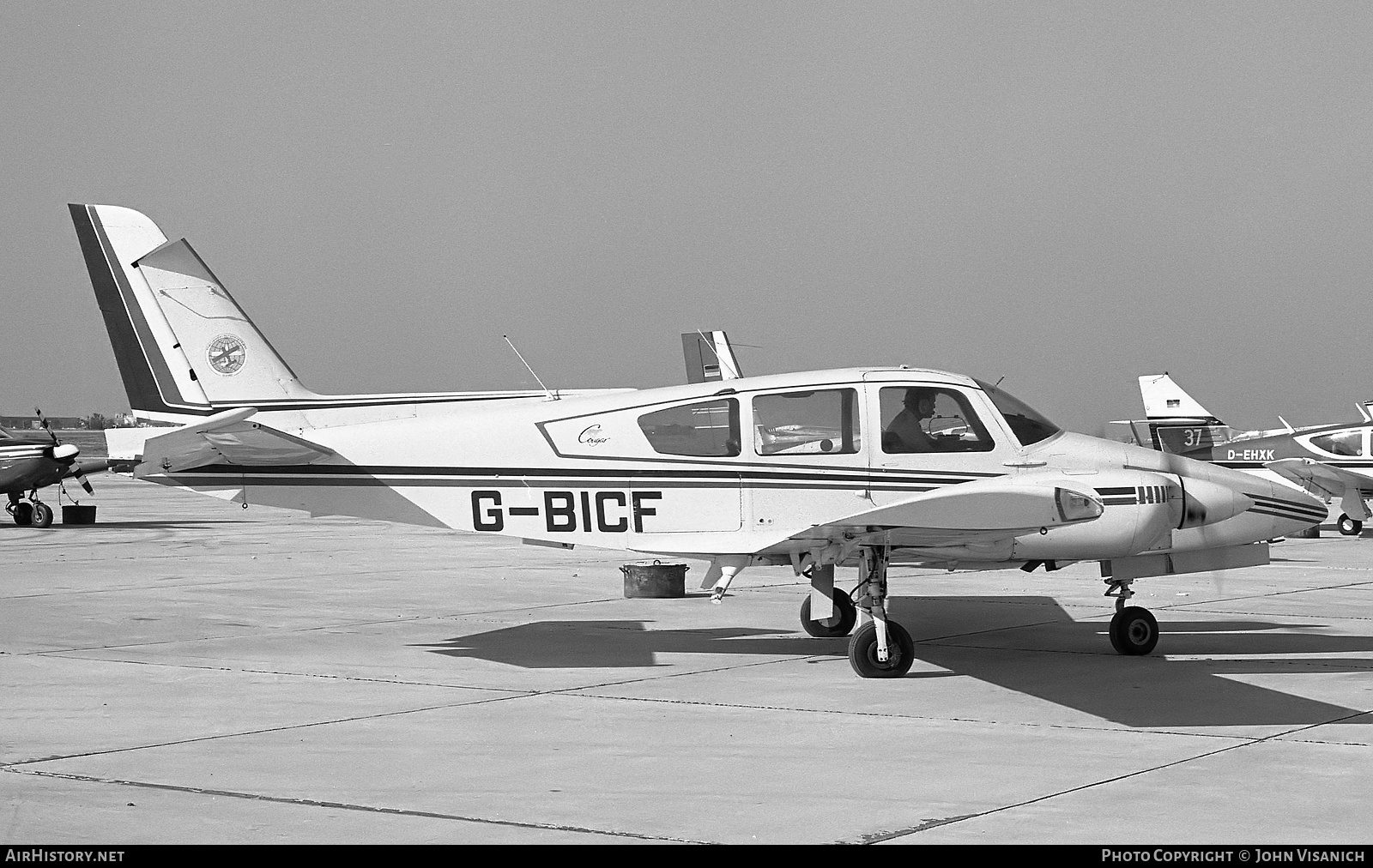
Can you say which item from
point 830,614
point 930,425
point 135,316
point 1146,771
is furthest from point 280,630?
point 1146,771

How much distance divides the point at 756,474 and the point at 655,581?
548 cm

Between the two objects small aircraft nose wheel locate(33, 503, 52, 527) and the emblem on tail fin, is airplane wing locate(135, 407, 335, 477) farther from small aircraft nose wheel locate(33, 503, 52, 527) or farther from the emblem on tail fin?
small aircraft nose wheel locate(33, 503, 52, 527)

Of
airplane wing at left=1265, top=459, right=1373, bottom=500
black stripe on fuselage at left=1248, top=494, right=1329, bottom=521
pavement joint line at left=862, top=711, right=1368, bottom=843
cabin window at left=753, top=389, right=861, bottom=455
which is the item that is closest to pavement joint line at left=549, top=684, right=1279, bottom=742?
pavement joint line at left=862, top=711, right=1368, bottom=843

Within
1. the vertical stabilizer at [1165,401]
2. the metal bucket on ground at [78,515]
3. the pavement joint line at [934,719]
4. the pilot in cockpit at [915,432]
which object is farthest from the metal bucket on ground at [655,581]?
the vertical stabilizer at [1165,401]

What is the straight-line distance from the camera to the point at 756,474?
1110 cm

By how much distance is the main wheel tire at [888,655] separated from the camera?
10.3m

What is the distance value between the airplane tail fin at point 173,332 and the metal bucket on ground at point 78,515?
19816 mm

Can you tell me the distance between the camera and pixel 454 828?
234 inches

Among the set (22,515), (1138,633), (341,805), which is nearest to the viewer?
(341,805)

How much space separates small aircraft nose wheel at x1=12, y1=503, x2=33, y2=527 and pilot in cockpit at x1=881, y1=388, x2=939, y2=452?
26.2m

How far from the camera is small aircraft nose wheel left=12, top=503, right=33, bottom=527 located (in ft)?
102

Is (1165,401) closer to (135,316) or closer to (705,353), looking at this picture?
(705,353)

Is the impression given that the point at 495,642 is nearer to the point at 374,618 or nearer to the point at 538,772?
the point at 374,618
